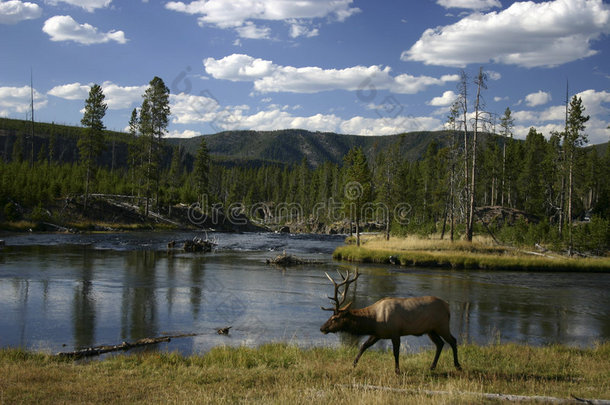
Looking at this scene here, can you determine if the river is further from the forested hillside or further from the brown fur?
the forested hillside

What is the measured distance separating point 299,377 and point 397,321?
7.98 ft

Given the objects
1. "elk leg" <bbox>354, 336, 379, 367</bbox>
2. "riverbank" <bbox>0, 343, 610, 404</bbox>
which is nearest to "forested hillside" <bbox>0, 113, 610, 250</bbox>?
"riverbank" <bbox>0, 343, 610, 404</bbox>

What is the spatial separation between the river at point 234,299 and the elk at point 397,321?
13.7 feet

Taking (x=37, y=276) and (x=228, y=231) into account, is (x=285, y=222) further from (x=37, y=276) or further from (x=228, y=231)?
(x=37, y=276)

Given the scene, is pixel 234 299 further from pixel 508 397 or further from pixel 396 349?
pixel 508 397

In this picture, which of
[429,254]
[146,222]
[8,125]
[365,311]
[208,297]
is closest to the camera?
[365,311]

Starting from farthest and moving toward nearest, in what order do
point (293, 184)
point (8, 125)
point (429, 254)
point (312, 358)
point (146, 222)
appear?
point (8, 125) → point (293, 184) → point (146, 222) → point (429, 254) → point (312, 358)

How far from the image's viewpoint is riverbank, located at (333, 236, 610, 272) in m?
36.6

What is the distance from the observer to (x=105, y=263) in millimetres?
32125

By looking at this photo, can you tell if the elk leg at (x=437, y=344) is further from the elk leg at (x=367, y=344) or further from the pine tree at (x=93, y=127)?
the pine tree at (x=93, y=127)

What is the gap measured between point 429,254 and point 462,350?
26.2 metres

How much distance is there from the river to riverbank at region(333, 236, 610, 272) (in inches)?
91.7

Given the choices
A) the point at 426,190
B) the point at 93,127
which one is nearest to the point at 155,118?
the point at 93,127

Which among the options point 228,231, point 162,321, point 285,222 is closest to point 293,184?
point 285,222
